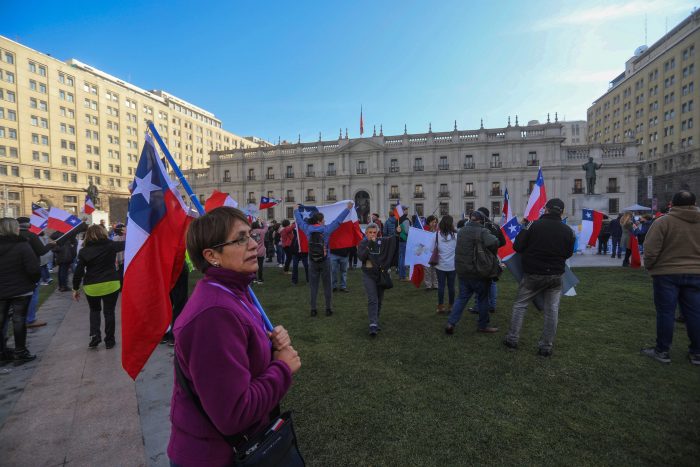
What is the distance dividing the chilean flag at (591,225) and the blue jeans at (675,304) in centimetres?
946

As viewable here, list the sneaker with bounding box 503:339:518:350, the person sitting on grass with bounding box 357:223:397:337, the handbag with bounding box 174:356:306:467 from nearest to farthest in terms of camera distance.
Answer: the handbag with bounding box 174:356:306:467 → the sneaker with bounding box 503:339:518:350 → the person sitting on grass with bounding box 357:223:397:337

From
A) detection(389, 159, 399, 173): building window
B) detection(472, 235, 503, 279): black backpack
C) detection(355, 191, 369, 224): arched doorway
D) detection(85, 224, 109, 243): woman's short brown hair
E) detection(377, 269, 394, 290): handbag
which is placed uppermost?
detection(389, 159, 399, 173): building window

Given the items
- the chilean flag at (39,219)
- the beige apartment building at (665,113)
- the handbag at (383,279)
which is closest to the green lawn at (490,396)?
the handbag at (383,279)

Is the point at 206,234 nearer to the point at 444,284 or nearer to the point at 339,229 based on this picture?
the point at 444,284

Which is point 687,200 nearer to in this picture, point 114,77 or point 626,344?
point 626,344

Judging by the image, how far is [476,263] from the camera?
5059mm

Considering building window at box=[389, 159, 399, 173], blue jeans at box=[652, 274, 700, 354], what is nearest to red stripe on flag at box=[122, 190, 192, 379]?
blue jeans at box=[652, 274, 700, 354]

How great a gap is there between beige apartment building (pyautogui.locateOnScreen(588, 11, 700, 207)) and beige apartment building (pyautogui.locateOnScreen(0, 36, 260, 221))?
7822cm

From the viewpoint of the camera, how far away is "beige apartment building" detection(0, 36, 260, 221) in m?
45.0

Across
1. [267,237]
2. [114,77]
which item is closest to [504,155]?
[267,237]

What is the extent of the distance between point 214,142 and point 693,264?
89566 millimetres

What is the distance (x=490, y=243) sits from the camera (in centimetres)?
502

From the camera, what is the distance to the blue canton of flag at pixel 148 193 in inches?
97.7

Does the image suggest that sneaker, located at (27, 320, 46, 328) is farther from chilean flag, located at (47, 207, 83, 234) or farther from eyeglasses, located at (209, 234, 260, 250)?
eyeglasses, located at (209, 234, 260, 250)
